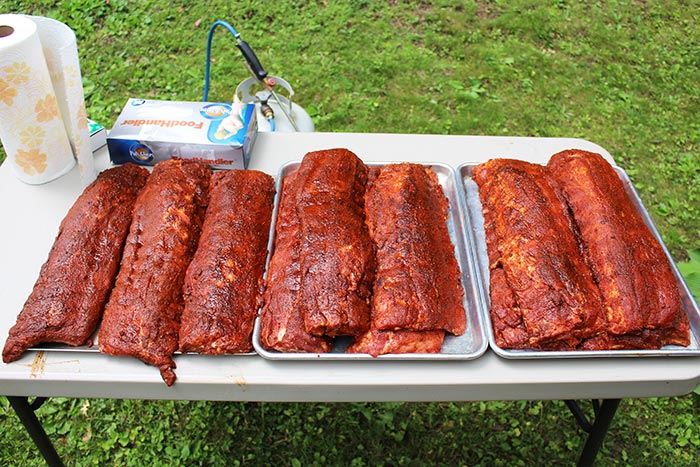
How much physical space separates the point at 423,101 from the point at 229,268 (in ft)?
12.6

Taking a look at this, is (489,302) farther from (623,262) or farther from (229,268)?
(229,268)

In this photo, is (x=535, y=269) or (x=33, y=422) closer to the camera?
(x=535, y=269)

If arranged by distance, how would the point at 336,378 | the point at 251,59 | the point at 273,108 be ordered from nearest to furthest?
the point at 336,378 < the point at 251,59 < the point at 273,108

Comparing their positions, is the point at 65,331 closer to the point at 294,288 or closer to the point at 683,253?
the point at 294,288

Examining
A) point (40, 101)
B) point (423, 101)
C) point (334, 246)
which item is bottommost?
point (423, 101)

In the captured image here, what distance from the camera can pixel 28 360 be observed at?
196 cm

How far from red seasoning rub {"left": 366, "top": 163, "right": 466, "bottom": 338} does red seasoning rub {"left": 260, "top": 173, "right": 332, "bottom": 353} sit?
0.26 m

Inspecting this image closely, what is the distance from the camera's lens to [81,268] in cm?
212

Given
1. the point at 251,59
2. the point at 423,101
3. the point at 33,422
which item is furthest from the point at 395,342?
the point at 423,101

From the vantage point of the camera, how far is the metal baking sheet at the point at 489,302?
1971 millimetres

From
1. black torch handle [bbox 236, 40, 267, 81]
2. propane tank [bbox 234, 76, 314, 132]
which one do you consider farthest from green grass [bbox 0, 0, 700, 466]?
black torch handle [bbox 236, 40, 267, 81]

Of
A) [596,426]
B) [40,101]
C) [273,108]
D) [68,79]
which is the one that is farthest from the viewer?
[273,108]

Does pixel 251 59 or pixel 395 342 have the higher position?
pixel 251 59

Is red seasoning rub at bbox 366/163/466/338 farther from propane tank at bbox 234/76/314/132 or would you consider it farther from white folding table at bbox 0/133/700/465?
propane tank at bbox 234/76/314/132
